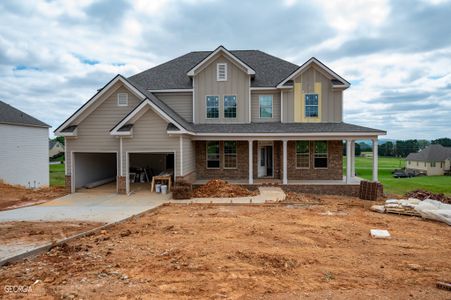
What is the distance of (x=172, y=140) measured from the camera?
1492 cm

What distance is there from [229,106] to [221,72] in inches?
82.9

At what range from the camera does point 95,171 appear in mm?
18438

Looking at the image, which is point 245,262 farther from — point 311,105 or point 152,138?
point 311,105

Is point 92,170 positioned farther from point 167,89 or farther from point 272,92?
point 272,92

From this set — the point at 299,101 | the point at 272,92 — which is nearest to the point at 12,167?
the point at 272,92

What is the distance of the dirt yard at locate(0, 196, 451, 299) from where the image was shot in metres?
4.97

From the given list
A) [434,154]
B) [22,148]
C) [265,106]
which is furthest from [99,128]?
[434,154]

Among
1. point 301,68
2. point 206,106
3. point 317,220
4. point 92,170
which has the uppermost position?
point 301,68

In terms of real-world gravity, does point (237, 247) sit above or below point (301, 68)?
below

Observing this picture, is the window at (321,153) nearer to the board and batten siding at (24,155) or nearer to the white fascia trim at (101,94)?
the white fascia trim at (101,94)

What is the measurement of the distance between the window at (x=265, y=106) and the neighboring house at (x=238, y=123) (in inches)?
2.4

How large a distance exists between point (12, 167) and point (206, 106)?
16.8 m

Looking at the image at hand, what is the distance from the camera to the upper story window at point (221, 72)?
61.0ft

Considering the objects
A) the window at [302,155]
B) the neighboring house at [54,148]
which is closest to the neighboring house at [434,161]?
the window at [302,155]
